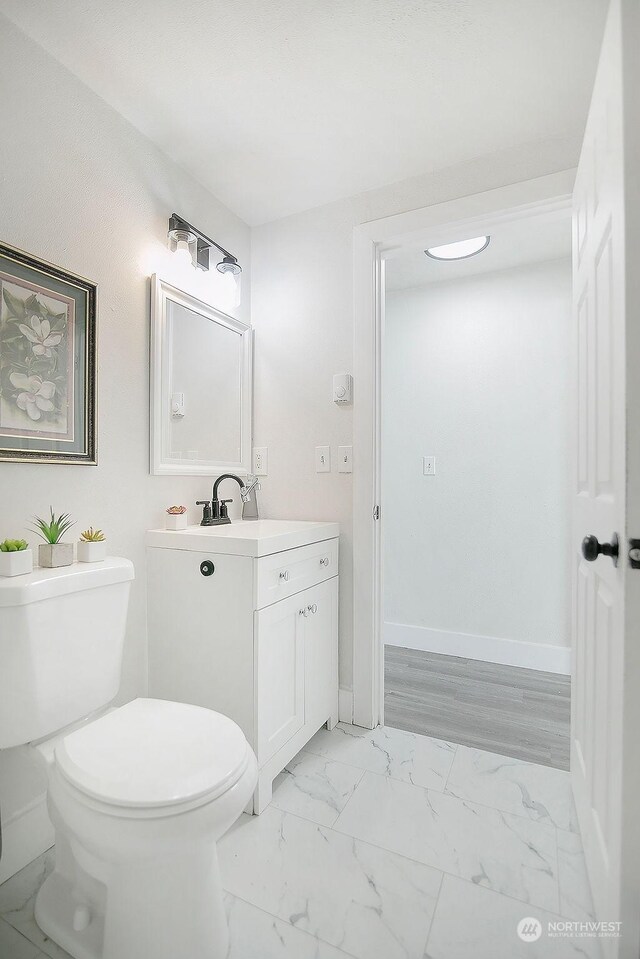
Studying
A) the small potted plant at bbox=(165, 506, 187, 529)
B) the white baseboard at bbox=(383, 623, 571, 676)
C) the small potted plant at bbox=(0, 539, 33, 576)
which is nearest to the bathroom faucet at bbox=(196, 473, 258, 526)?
the small potted plant at bbox=(165, 506, 187, 529)

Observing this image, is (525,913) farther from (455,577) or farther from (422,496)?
(422,496)

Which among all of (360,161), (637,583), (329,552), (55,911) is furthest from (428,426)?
(55,911)

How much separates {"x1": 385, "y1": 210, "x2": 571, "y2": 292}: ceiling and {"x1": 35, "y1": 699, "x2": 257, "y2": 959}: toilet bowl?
1983 mm

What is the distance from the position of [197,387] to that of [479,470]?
169 cm

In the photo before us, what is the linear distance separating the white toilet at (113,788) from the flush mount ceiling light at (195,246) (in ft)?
4.18

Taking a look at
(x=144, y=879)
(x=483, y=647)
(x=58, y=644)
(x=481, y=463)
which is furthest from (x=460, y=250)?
(x=144, y=879)

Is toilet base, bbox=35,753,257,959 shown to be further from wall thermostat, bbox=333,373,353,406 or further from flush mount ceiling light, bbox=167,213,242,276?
flush mount ceiling light, bbox=167,213,242,276

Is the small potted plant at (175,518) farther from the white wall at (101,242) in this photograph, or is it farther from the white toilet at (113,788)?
the white toilet at (113,788)

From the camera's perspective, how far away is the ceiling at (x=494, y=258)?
2.32 meters

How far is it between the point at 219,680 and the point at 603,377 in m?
1.39

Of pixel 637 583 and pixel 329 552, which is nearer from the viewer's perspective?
pixel 637 583

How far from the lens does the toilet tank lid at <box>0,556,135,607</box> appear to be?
1.11 m

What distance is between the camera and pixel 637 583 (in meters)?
0.88

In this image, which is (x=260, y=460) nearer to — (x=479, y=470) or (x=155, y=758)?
(x=479, y=470)
